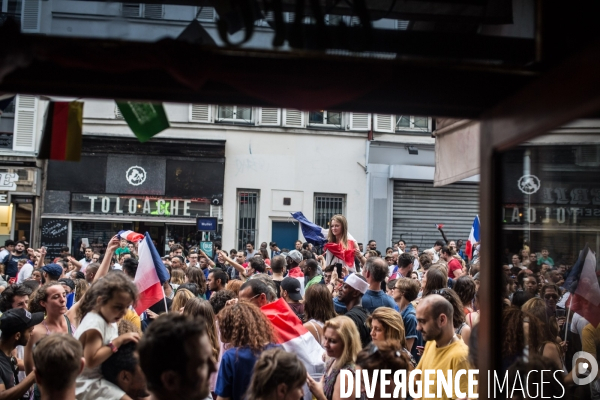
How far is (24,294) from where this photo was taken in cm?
579

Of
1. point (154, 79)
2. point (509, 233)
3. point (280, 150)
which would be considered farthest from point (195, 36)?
point (280, 150)

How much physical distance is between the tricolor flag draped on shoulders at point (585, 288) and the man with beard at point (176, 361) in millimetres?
3289

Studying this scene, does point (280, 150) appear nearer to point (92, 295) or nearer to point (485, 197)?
point (92, 295)

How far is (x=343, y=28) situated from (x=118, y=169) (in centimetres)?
2181

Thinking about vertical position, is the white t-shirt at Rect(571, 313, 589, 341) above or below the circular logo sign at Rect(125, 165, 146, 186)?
below

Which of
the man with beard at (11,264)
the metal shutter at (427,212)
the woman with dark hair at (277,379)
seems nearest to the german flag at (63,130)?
the woman with dark hair at (277,379)

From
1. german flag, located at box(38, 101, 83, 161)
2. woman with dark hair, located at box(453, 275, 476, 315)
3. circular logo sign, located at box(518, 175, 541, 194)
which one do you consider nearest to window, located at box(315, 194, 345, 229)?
woman with dark hair, located at box(453, 275, 476, 315)

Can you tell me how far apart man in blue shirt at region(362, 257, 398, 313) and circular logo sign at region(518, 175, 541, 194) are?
348cm

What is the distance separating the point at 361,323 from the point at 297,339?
1.06 meters

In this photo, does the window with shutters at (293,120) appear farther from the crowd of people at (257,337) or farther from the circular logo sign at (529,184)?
the circular logo sign at (529,184)

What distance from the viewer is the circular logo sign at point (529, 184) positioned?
2.73m

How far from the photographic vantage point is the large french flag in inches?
187

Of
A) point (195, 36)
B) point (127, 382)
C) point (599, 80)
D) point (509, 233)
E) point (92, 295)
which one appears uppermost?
point (195, 36)

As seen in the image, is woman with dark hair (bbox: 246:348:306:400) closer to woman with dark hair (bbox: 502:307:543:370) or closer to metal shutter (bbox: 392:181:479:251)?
woman with dark hair (bbox: 502:307:543:370)
